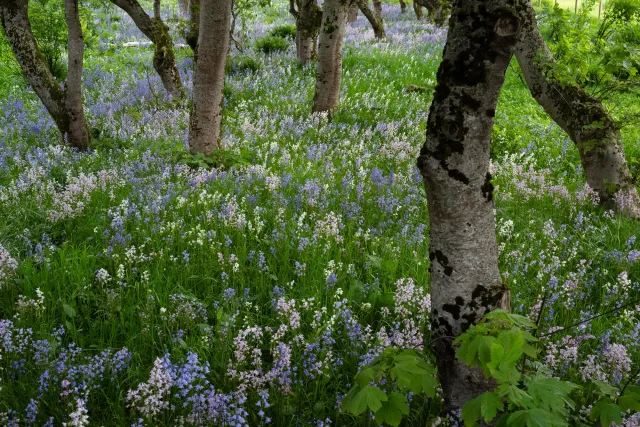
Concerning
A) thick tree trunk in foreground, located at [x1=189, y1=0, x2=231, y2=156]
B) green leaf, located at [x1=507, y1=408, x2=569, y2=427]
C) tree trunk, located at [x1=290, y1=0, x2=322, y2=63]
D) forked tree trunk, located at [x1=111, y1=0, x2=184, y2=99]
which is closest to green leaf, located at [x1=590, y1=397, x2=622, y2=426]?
green leaf, located at [x1=507, y1=408, x2=569, y2=427]

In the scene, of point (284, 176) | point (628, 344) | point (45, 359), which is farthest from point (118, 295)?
point (628, 344)

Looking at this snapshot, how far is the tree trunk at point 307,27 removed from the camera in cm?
1463

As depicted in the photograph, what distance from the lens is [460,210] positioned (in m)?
2.57

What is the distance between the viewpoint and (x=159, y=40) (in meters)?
10.7

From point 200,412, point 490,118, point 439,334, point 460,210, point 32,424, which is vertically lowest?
point 32,424

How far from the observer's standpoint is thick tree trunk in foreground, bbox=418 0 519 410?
2324mm

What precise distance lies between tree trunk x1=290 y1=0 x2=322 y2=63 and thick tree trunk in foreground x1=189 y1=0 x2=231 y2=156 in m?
7.97

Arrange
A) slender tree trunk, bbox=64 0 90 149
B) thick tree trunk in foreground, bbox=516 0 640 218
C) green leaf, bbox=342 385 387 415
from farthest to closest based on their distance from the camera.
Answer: slender tree trunk, bbox=64 0 90 149
thick tree trunk in foreground, bbox=516 0 640 218
green leaf, bbox=342 385 387 415

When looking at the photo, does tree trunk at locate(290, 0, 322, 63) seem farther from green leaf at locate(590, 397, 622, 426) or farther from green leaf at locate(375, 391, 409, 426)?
green leaf at locate(590, 397, 622, 426)

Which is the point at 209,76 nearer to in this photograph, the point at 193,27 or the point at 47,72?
the point at 47,72

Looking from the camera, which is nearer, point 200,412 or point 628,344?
point 200,412

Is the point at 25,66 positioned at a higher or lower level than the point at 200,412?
higher

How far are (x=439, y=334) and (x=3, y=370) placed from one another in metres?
2.91

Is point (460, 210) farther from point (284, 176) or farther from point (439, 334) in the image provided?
point (284, 176)
